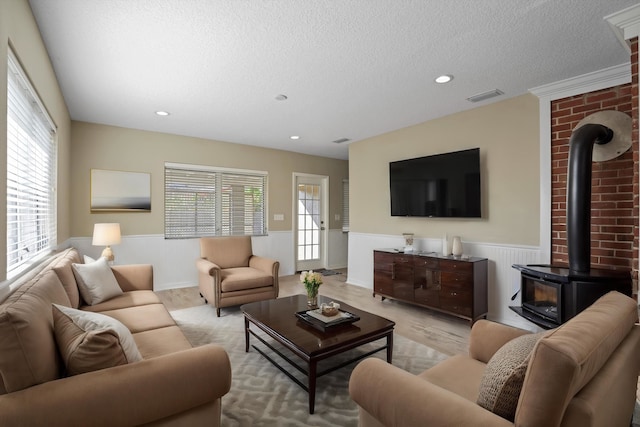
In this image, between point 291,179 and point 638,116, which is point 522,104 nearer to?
point 638,116

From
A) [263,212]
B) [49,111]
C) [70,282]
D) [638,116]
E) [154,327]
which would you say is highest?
[49,111]

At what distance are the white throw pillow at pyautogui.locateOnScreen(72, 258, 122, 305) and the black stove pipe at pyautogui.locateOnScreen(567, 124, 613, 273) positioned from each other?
3908 mm

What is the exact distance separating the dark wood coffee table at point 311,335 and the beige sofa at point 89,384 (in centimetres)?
68

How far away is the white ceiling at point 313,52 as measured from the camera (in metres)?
1.97

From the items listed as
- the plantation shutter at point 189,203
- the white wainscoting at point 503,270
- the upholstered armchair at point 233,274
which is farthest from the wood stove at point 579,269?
the plantation shutter at point 189,203

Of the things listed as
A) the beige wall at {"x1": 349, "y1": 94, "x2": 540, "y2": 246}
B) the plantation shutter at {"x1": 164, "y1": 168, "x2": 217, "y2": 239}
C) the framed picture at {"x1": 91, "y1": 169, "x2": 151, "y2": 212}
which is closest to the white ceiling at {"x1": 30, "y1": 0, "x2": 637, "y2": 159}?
the beige wall at {"x1": 349, "y1": 94, "x2": 540, "y2": 246}

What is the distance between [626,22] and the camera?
2.04m

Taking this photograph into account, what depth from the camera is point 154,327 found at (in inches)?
84.4

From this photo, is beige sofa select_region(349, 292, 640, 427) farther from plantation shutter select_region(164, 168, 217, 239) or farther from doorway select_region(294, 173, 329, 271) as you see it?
doorway select_region(294, 173, 329, 271)

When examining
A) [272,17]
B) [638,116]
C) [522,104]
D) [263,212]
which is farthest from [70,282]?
[522,104]

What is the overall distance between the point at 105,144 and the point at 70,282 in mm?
2893

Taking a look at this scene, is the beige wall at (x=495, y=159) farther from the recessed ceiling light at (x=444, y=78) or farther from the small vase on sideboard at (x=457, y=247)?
the recessed ceiling light at (x=444, y=78)

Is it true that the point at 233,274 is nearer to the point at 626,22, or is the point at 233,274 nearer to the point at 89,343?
the point at 89,343

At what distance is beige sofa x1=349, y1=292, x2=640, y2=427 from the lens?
0.88m
